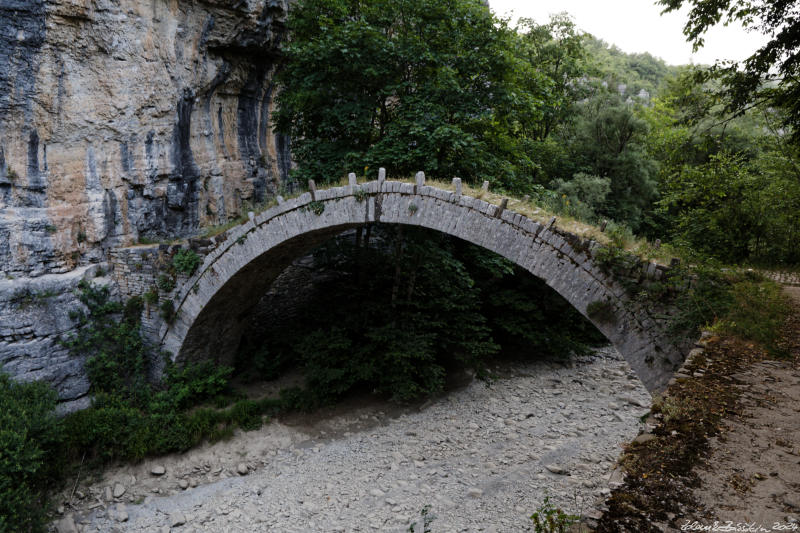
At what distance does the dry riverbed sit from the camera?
21.0 feet

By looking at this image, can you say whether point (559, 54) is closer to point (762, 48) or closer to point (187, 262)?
point (762, 48)

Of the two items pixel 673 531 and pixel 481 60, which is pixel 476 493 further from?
pixel 481 60

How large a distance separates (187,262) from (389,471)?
5636 millimetres

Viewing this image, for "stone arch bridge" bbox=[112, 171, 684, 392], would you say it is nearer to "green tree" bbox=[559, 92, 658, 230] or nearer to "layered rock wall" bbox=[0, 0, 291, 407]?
"layered rock wall" bbox=[0, 0, 291, 407]

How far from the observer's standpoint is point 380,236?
11250 millimetres

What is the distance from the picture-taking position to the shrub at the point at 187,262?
8.87 metres

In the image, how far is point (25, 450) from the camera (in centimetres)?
631

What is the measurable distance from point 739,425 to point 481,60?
7.48 meters

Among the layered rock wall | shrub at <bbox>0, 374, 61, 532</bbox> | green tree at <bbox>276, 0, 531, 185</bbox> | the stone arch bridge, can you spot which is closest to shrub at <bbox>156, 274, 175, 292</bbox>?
the stone arch bridge

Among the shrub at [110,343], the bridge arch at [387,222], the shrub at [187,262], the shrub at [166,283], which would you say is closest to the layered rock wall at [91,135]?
the shrub at [110,343]

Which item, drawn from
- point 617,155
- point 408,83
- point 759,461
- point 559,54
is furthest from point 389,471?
point 559,54

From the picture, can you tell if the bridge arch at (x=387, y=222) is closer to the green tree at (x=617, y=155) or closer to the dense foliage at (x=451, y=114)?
the dense foliage at (x=451, y=114)

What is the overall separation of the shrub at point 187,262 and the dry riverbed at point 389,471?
3439 millimetres

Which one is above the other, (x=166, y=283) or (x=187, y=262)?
(x=187, y=262)
